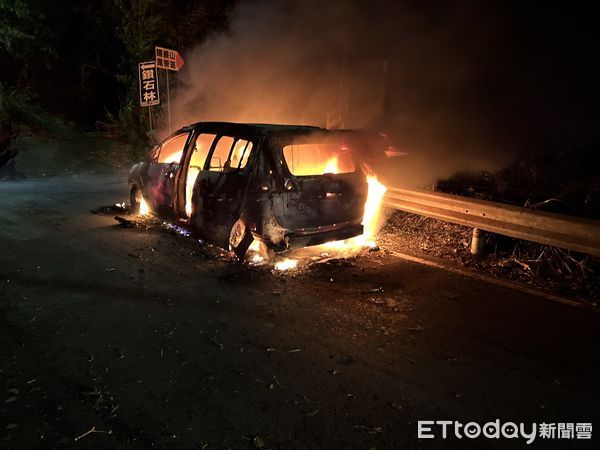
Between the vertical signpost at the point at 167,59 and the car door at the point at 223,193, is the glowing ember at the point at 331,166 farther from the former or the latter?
the vertical signpost at the point at 167,59

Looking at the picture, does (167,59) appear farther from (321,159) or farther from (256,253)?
(256,253)

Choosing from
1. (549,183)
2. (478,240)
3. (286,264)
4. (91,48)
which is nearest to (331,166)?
(286,264)

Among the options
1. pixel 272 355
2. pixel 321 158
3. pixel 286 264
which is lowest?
pixel 272 355

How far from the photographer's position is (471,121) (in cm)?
1334

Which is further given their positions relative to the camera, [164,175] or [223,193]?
[164,175]

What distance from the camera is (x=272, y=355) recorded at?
3.74 meters

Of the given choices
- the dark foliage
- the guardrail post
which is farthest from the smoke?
the guardrail post

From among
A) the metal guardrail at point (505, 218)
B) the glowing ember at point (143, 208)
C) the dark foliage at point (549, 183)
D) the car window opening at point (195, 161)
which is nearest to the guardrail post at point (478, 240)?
the metal guardrail at point (505, 218)

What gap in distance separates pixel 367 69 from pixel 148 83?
593cm

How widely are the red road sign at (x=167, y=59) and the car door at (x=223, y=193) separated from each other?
24.7ft

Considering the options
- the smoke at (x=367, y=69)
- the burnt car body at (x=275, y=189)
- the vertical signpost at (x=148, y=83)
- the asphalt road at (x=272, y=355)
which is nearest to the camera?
the asphalt road at (x=272, y=355)

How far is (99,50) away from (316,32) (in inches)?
513

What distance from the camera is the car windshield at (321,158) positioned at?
5.71 m

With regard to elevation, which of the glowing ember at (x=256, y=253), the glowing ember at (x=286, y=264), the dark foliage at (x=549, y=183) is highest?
the dark foliage at (x=549, y=183)
